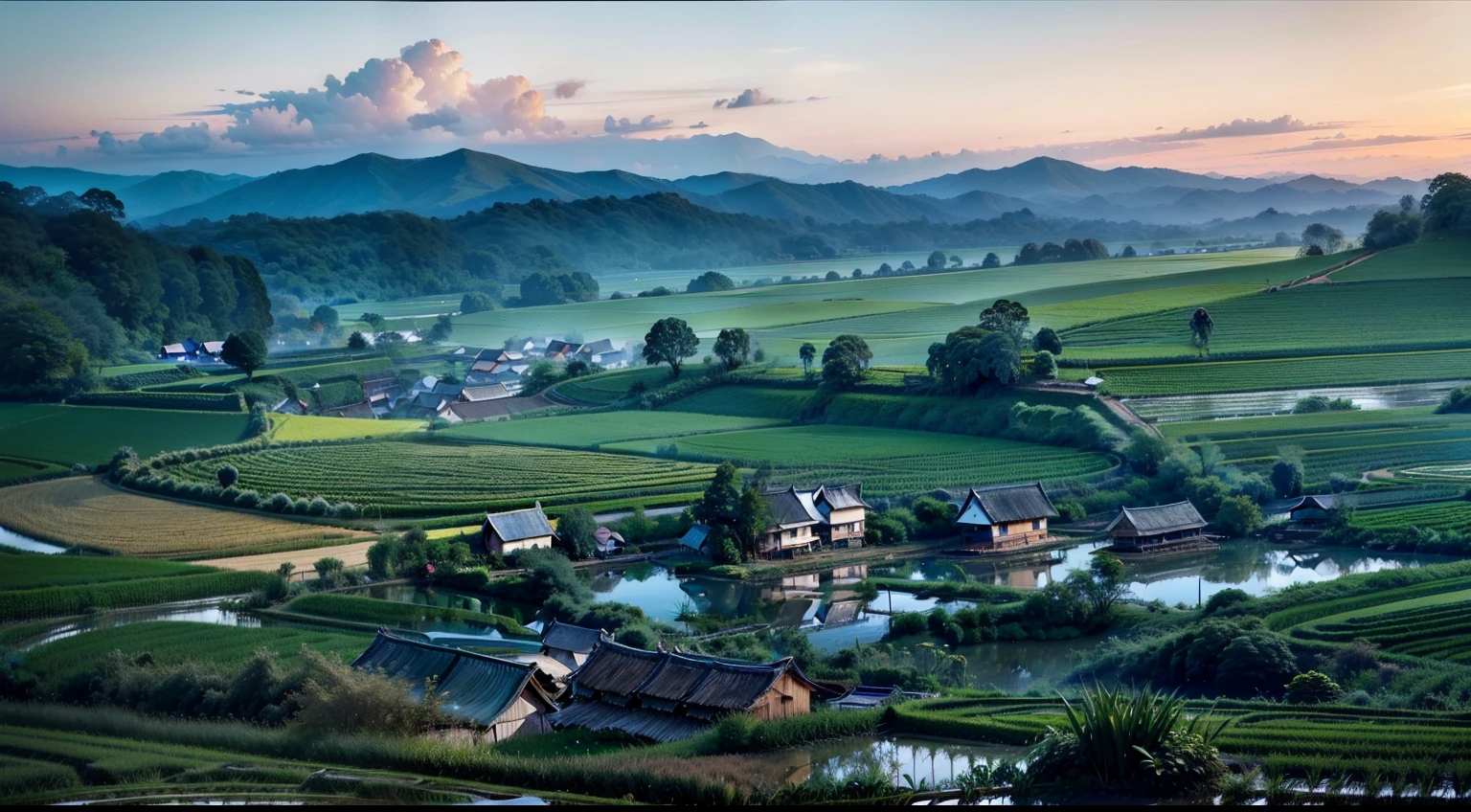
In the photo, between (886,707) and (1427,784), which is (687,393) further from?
(1427,784)

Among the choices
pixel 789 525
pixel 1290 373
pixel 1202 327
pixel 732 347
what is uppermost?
pixel 1202 327

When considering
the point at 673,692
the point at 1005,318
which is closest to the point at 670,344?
the point at 1005,318

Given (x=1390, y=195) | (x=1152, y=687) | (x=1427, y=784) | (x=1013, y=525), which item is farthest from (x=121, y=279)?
(x=1390, y=195)

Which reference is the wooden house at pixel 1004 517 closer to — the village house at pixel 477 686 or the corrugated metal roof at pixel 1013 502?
the corrugated metal roof at pixel 1013 502

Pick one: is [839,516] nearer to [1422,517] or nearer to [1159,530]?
[1159,530]

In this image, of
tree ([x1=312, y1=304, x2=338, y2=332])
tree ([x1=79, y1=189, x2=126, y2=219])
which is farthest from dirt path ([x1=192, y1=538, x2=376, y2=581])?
tree ([x1=79, y1=189, x2=126, y2=219])

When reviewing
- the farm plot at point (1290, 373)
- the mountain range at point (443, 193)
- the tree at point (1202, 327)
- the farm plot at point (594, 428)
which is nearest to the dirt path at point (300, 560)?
the farm plot at point (594, 428)
